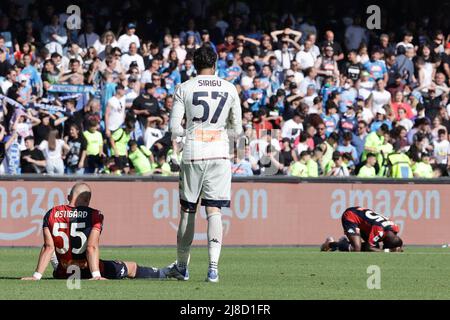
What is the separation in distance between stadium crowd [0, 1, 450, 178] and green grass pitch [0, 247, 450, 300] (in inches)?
136

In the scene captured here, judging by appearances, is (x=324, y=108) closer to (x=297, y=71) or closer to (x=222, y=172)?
(x=297, y=71)

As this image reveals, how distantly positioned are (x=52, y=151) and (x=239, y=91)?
467 centimetres

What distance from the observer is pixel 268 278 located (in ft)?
43.1

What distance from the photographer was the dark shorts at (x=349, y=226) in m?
18.9

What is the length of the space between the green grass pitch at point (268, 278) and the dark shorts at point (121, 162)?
3.09 meters

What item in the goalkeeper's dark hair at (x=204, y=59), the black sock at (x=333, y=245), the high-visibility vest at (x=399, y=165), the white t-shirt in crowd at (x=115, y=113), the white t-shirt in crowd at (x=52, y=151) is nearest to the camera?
the goalkeeper's dark hair at (x=204, y=59)

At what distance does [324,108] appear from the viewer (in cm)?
2602

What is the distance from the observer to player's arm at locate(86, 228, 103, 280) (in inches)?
461

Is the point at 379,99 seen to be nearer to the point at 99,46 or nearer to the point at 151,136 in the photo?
the point at 151,136

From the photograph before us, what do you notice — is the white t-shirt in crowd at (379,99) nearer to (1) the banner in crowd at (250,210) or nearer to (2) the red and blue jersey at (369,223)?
(1) the banner in crowd at (250,210)

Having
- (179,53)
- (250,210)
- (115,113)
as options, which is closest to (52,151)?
(115,113)

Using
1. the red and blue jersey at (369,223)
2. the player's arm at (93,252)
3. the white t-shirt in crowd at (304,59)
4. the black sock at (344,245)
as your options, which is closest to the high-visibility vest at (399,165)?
the white t-shirt in crowd at (304,59)

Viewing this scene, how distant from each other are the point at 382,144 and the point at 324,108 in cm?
201
